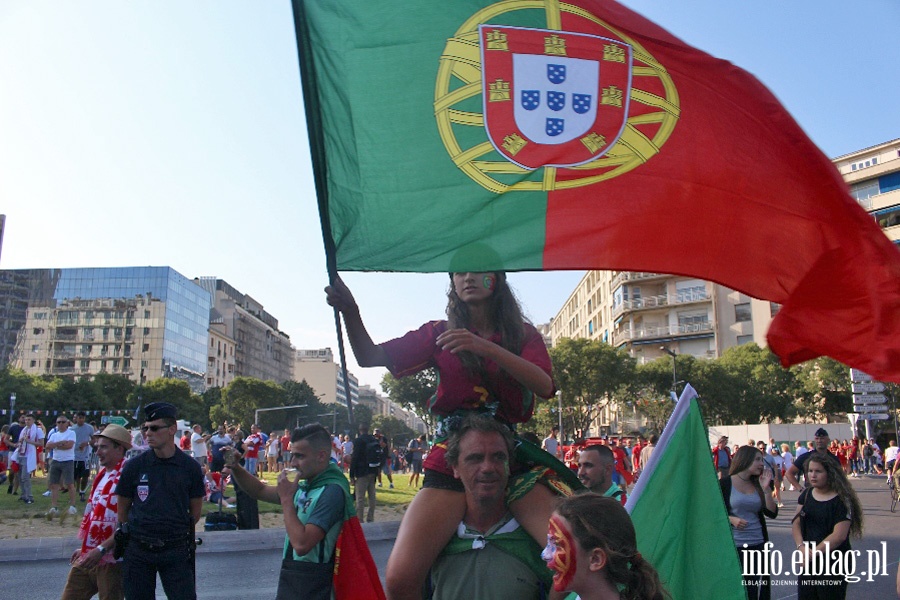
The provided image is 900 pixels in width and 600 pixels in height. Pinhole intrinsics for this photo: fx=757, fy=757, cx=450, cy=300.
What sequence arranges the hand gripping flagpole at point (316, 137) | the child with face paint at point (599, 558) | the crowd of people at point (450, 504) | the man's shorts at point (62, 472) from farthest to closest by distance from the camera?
the man's shorts at point (62, 472), the hand gripping flagpole at point (316, 137), the crowd of people at point (450, 504), the child with face paint at point (599, 558)

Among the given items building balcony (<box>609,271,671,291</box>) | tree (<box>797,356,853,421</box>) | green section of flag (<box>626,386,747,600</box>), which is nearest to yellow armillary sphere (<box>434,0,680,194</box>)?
green section of flag (<box>626,386,747,600</box>)

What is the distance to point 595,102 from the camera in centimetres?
356

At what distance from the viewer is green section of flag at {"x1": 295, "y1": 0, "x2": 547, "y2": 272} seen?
3279mm

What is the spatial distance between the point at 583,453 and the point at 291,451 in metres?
2.39

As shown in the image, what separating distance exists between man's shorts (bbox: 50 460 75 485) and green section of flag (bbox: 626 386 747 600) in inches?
570

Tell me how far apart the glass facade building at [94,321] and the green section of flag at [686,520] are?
12122 cm

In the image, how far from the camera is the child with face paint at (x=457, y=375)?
118 inches

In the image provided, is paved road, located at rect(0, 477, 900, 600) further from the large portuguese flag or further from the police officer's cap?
the large portuguese flag

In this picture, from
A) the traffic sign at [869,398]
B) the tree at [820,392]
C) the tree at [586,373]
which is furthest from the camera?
the tree at [586,373]

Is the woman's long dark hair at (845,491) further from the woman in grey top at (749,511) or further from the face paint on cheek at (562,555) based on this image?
the face paint on cheek at (562,555)

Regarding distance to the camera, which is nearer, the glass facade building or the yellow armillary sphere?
the yellow armillary sphere

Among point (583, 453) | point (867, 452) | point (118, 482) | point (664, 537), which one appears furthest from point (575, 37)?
point (867, 452)

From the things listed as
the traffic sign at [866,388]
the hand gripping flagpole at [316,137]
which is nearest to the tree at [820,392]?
the traffic sign at [866,388]

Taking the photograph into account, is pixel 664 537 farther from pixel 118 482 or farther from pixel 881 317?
pixel 118 482
